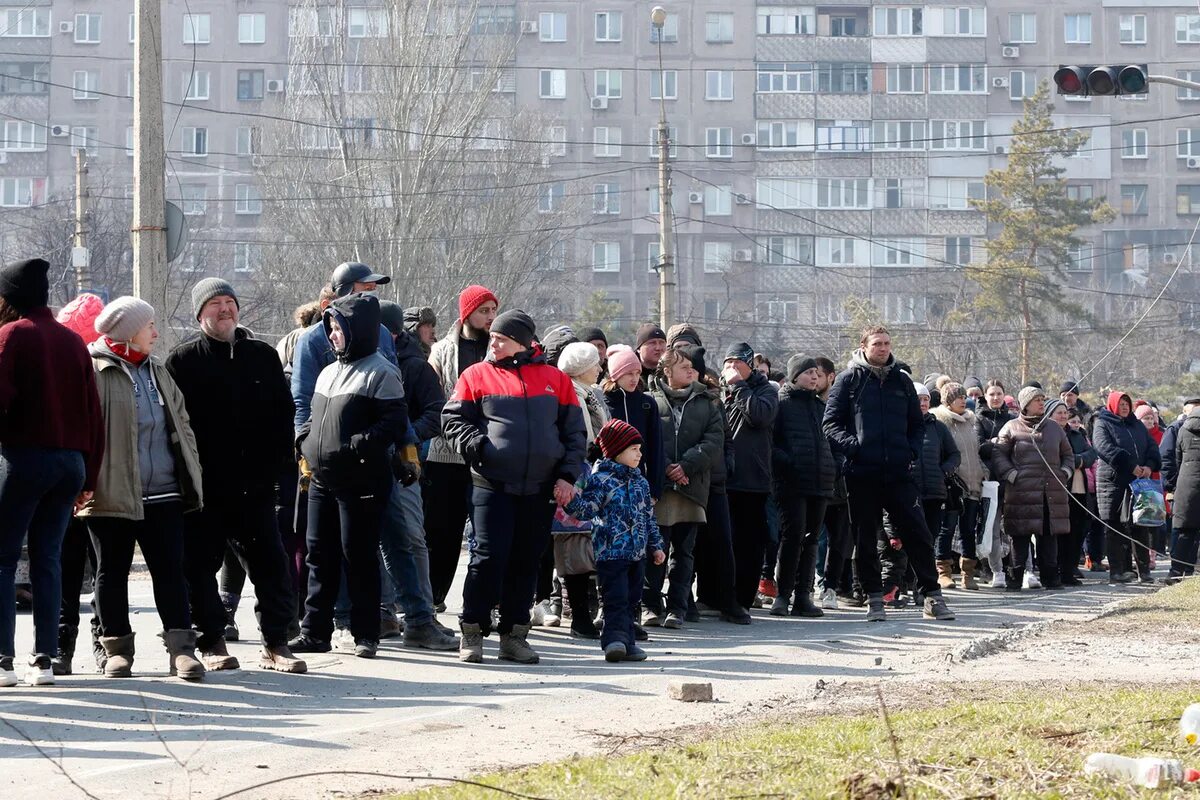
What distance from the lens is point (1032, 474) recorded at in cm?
1714

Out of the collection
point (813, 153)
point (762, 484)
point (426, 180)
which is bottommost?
point (762, 484)

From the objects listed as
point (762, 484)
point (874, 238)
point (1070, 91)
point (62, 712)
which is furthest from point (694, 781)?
point (874, 238)

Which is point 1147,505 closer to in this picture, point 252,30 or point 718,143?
point 718,143

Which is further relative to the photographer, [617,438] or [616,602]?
[617,438]

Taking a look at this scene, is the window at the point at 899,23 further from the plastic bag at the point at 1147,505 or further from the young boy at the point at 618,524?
the young boy at the point at 618,524

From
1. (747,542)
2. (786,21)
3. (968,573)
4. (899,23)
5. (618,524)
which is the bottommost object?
(968,573)

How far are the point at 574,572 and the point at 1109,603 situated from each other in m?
6.12

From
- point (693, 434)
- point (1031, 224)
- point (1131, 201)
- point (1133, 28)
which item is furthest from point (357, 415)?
point (1131, 201)

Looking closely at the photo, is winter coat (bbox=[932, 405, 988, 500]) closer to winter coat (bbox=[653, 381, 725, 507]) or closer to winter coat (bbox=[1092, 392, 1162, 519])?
winter coat (bbox=[1092, 392, 1162, 519])

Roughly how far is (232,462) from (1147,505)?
1253 cm

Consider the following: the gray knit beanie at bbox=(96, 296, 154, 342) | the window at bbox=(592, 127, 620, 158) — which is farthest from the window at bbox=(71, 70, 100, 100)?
the gray knit beanie at bbox=(96, 296, 154, 342)

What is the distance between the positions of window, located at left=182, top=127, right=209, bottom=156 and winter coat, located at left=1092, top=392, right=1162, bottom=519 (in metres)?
68.3

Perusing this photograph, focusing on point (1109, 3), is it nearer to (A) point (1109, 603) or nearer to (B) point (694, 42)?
(B) point (694, 42)

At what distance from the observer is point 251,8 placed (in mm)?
82562
